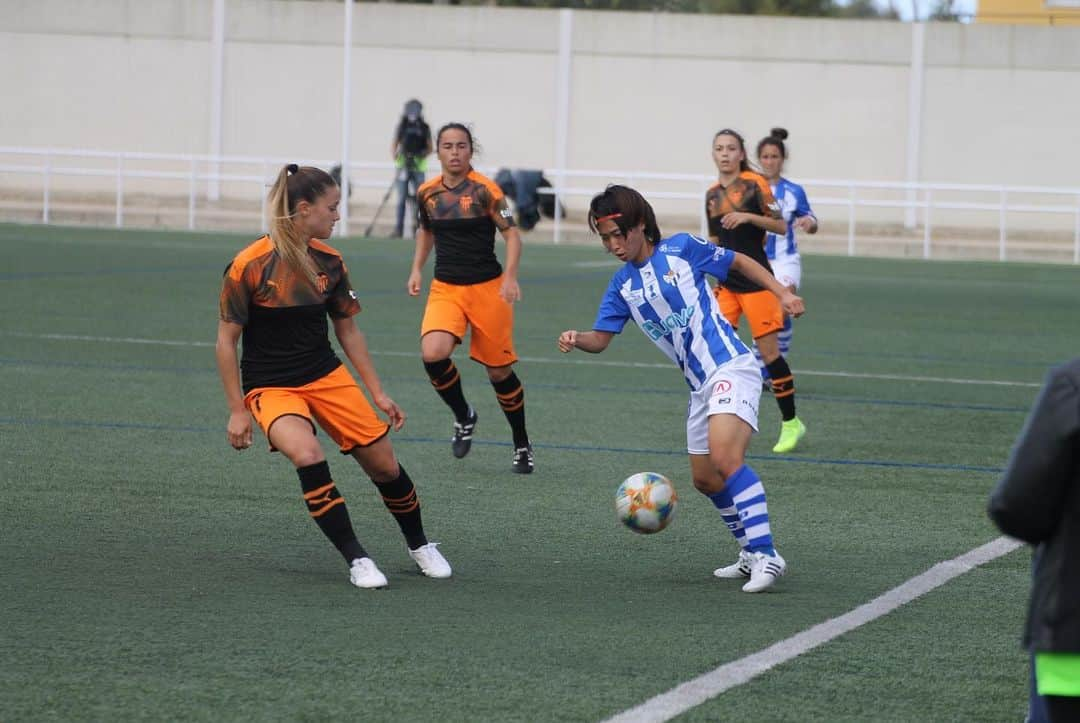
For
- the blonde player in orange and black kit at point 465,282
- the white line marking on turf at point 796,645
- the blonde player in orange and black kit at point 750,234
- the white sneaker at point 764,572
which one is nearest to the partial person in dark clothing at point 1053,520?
the white line marking on turf at point 796,645

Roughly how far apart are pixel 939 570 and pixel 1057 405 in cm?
417

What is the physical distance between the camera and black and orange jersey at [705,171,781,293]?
1128cm

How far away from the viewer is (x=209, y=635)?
18.7 feet

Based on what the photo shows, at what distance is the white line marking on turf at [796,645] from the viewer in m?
4.93

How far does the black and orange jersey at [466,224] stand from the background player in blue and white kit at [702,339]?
3208 mm

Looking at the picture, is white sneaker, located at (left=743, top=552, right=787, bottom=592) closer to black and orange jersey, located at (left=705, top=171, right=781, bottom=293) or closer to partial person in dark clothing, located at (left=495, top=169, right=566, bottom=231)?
black and orange jersey, located at (left=705, top=171, right=781, bottom=293)

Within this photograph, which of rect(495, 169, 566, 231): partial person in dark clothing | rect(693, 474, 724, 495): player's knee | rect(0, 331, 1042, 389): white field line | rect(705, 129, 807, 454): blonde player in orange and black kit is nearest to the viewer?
rect(693, 474, 724, 495): player's knee

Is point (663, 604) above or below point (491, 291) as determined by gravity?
below

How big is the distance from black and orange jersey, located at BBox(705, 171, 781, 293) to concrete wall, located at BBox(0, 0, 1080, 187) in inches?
1080

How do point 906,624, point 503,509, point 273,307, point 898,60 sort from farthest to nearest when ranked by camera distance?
1. point 898,60
2. point 503,509
3. point 273,307
4. point 906,624

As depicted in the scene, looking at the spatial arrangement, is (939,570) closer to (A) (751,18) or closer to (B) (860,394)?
(B) (860,394)

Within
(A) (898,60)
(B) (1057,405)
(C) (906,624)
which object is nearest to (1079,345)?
(C) (906,624)

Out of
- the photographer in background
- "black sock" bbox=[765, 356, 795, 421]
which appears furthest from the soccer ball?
the photographer in background

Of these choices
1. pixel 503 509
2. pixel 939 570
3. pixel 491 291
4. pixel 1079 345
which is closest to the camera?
pixel 939 570
